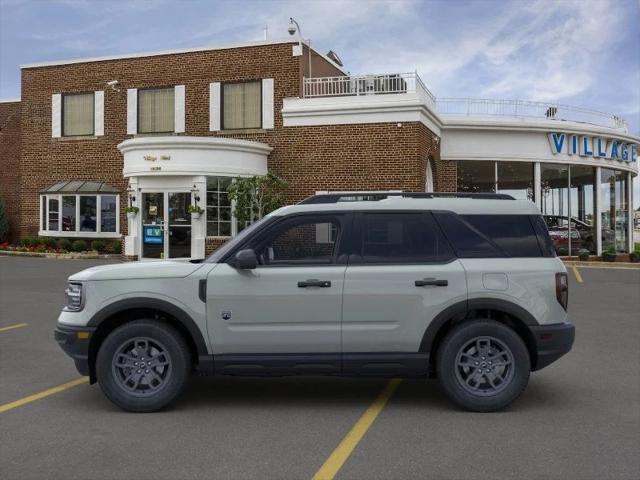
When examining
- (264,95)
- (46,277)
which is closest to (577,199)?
(264,95)

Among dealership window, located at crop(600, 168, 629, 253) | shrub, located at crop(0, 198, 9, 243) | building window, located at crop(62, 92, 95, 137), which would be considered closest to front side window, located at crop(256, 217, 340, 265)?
building window, located at crop(62, 92, 95, 137)

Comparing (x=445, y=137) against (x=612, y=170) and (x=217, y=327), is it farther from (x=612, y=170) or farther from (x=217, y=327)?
(x=217, y=327)

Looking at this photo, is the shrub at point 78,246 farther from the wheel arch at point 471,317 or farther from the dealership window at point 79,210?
the wheel arch at point 471,317

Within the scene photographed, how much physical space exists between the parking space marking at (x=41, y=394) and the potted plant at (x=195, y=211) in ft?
45.6

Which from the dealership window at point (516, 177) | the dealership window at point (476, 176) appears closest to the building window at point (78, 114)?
the dealership window at point (476, 176)

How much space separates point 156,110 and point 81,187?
4.07 m

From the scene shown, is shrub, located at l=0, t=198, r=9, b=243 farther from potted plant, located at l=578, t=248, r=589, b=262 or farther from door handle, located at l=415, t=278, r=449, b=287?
door handle, located at l=415, t=278, r=449, b=287

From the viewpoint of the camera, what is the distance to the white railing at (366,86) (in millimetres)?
20688

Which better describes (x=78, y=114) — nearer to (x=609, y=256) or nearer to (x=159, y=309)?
(x=609, y=256)

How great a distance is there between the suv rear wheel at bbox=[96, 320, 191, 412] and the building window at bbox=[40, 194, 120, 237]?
19.4 metres

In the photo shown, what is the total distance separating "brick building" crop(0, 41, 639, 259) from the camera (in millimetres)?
20781

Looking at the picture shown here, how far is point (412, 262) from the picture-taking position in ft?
→ 18.4

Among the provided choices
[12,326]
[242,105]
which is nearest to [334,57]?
[242,105]

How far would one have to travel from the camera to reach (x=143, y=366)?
558 centimetres
